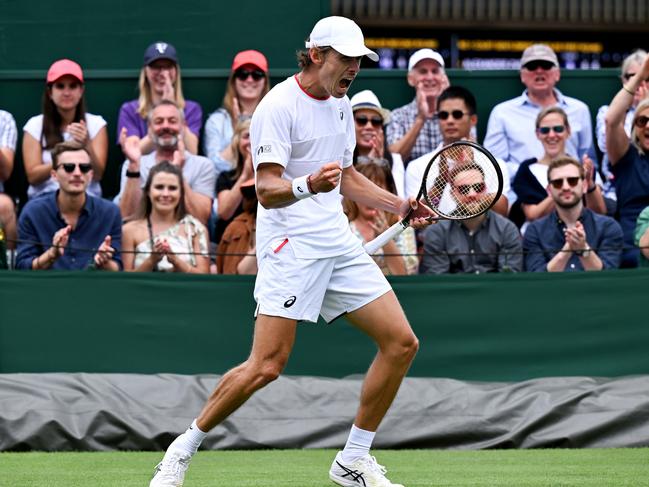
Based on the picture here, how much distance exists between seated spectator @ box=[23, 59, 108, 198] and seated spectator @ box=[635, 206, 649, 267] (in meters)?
4.13

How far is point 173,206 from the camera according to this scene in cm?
995

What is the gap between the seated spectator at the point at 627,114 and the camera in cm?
1085

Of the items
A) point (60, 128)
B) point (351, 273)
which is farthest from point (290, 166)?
point (60, 128)

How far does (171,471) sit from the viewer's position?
20.6 feet

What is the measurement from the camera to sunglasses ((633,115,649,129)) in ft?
33.7

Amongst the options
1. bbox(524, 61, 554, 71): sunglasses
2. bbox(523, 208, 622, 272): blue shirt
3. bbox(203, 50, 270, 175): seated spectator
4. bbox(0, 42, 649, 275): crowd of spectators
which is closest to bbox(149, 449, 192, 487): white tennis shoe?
bbox(0, 42, 649, 275): crowd of spectators

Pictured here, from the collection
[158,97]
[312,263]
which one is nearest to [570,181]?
[158,97]

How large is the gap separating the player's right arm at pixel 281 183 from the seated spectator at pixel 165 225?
135 inches

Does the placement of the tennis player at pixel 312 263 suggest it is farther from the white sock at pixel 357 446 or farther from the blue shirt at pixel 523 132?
the blue shirt at pixel 523 132

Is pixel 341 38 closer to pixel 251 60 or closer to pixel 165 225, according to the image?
pixel 165 225

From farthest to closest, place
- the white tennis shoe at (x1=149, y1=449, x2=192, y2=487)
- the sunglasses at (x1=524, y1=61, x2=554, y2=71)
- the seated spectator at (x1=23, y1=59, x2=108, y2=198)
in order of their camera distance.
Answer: the sunglasses at (x1=524, y1=61, x2=554, y2=71) → the seated spectator at (x1=23, y1=59, x2=108, y2=198) → the white tennis shoe at (x1=149, y1=449, x2=192, y2=487)

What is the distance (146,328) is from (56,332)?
614mm

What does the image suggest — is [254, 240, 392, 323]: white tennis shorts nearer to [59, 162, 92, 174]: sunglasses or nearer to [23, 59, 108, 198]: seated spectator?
[59, 162, 92, 174]: sunglasses

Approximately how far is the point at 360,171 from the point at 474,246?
3.20 ft
